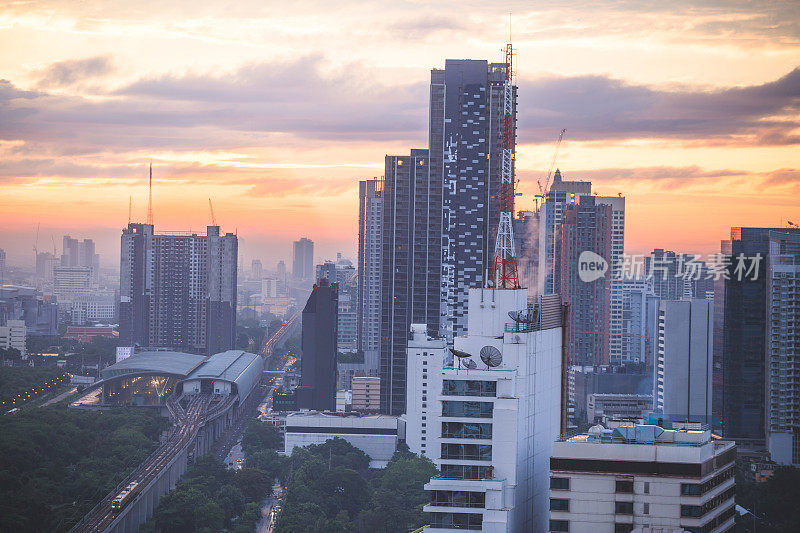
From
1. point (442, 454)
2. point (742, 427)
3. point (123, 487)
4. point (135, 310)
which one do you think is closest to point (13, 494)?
point (123, 487)

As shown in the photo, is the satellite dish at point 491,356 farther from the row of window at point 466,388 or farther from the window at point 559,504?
the window at point 559,504

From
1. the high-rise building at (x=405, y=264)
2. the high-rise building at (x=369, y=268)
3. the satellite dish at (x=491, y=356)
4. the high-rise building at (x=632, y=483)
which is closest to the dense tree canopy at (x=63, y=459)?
the high-rise building at (x=405, y=264)

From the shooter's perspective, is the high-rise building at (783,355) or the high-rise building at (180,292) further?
the high-rise building at (180,292)

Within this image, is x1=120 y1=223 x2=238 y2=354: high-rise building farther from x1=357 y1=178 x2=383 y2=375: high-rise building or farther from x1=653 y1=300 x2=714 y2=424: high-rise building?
x1=653 y1=300 x2=714 y2=424: high-rise building

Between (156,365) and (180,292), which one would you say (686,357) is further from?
(180,292)

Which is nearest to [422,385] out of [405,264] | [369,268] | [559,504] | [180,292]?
[405,264]

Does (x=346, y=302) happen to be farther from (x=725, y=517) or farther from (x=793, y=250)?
(x=725, y=517)
